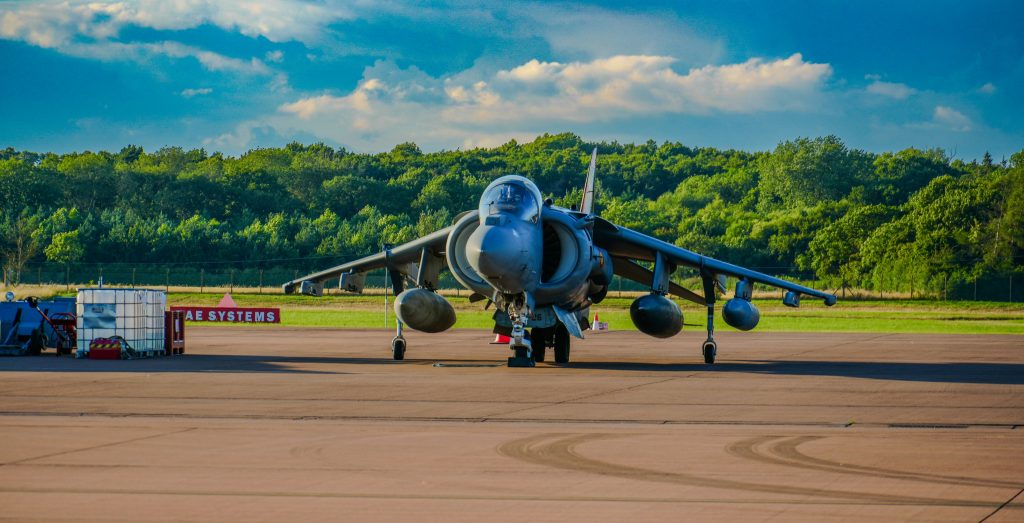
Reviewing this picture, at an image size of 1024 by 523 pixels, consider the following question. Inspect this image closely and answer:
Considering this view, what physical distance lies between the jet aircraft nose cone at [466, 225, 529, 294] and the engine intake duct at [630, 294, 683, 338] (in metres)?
3.49

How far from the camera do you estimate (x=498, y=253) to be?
2220cm

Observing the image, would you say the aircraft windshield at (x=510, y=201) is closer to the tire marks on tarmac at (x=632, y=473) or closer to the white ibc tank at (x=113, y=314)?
the white ibc tank at (x=113, y=314)

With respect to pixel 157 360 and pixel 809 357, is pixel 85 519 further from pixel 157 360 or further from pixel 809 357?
pixel 809 357

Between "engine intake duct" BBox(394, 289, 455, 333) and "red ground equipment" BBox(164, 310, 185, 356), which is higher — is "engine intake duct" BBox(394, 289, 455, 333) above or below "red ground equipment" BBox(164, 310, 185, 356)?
above

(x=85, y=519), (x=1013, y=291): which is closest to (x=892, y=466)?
(x=85, y=519)

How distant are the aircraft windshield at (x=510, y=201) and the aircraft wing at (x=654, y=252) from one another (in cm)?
276

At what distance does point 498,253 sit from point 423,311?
3479 mm

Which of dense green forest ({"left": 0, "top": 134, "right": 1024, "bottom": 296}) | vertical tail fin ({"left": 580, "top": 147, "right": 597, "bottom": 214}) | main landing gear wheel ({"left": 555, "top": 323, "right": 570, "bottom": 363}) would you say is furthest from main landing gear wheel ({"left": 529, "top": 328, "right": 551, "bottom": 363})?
dense green forest ({"left": 0, "top": 134, "right": 1024, "bottom": 296})

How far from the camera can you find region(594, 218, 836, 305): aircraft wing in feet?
87.0

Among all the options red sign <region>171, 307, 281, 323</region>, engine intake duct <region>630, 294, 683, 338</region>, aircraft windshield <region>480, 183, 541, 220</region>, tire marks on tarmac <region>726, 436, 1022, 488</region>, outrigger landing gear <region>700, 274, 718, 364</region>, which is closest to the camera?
tire marks on tarmac <region>726, 436, 1022, 488</region>

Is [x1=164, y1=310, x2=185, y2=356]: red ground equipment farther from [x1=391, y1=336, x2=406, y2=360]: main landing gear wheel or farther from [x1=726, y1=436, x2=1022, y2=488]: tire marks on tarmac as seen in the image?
[x1=726, y1=436, x2=1022, y2=488]: tire marks on tarmac

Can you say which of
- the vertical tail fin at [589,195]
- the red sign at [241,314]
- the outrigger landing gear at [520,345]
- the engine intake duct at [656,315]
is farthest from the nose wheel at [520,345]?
the red sign at [241,314]

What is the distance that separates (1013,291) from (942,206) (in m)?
13.0

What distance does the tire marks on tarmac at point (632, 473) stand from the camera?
346 inches
